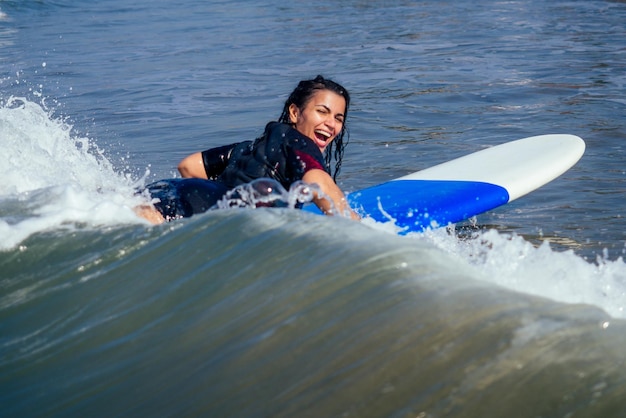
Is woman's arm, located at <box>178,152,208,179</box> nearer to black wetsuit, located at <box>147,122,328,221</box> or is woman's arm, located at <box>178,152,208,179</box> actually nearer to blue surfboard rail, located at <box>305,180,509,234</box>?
black wetsuit, located at <box>147,122,328,221</box>

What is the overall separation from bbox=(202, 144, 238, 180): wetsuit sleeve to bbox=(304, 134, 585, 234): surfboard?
0.50 m

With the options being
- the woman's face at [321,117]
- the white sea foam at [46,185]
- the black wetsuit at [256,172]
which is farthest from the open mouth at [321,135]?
the white sea foam at [46,185]

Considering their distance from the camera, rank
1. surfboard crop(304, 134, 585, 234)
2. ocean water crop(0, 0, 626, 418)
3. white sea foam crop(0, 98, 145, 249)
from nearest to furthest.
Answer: ocean water crop(0, 0, 626, 418) → white sea foam crop(0, 98, 145, 249) → surfboard crop(304, 134, 585, 234)

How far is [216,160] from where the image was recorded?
4.68 metres

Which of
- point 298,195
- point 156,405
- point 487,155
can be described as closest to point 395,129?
point 487,155

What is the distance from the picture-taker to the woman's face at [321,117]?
4336 mm

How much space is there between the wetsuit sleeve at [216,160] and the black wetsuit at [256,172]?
1.30 feet

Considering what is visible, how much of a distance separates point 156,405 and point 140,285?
0.75 m

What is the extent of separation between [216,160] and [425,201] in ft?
3.76

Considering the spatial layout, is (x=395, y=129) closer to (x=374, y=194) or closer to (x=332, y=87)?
(x=374, y=194)

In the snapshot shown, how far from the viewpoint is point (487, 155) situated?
5840 millimetres

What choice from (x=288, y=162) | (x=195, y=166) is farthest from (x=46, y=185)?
(x=288, y=162)

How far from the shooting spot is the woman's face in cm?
434

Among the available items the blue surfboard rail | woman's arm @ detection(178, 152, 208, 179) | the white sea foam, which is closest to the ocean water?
the white sea foam
